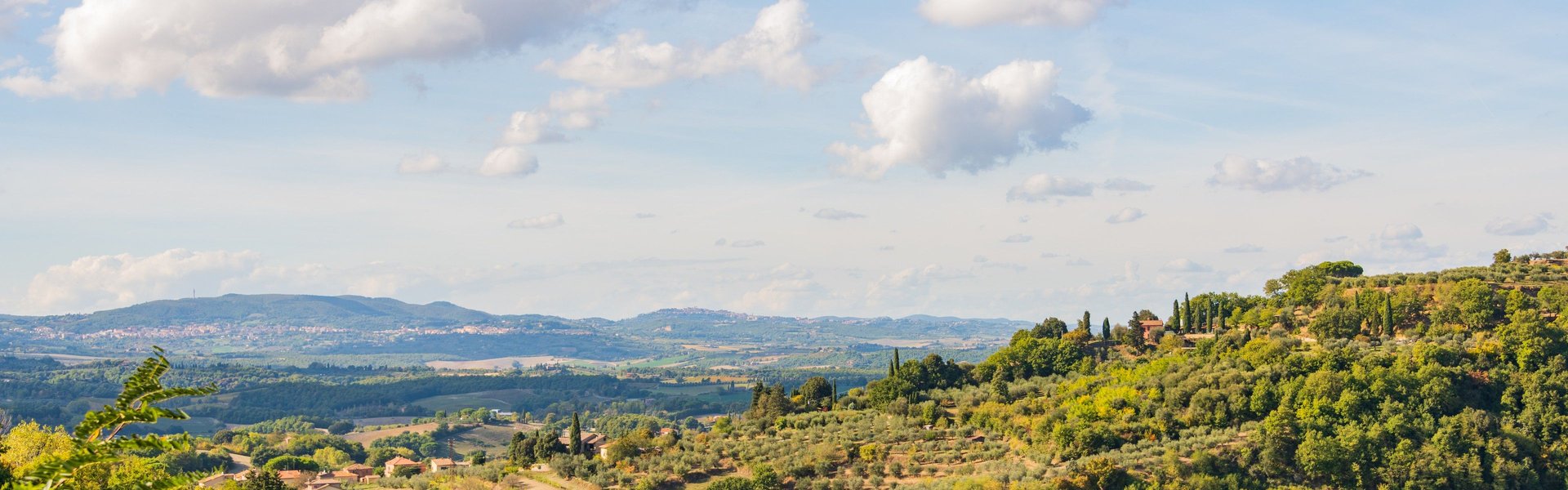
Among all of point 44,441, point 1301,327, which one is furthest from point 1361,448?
point 44,441

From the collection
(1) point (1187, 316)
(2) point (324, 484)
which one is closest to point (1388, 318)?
(1) point (1187, 316)

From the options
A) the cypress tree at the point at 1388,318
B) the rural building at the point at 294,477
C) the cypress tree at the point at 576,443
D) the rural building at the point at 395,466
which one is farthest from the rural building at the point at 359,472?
the cypress tree at the point at 1388,318

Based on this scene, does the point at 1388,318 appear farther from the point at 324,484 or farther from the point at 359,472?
the point at 359,472

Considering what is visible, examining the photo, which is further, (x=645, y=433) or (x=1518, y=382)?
(x=645, y=433)

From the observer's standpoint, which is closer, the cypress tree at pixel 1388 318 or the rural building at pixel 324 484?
the rural building at pixel 324 484

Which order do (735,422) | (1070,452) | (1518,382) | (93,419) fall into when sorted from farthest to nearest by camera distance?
(735,422) < (1518,382) < (1070,452) < (93,419)

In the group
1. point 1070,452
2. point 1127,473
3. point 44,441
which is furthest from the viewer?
point 1070,452

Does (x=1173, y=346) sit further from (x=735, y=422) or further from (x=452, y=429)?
(x=452, y=429)

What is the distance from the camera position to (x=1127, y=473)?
54.8 m

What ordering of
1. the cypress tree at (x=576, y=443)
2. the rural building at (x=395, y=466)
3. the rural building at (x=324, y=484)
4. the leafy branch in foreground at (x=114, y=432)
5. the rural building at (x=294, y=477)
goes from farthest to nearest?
the rural building at (x=395, y=466) < the rural building at (x=294, y=477) < the cypress tree at (x=576, y=443) < the rural building at (x=324, y=484) < the leafy branch in foreground at (x=114, y=432)

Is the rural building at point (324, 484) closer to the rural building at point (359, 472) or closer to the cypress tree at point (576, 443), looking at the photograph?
the rural building at point (359, 472)

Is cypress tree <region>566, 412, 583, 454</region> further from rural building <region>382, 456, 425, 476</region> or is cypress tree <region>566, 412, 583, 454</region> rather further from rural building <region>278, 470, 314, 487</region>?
rural building <region>278, 470, 314, 487</region>

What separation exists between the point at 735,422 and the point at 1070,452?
26262mm

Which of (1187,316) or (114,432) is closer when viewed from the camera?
(114,432)
